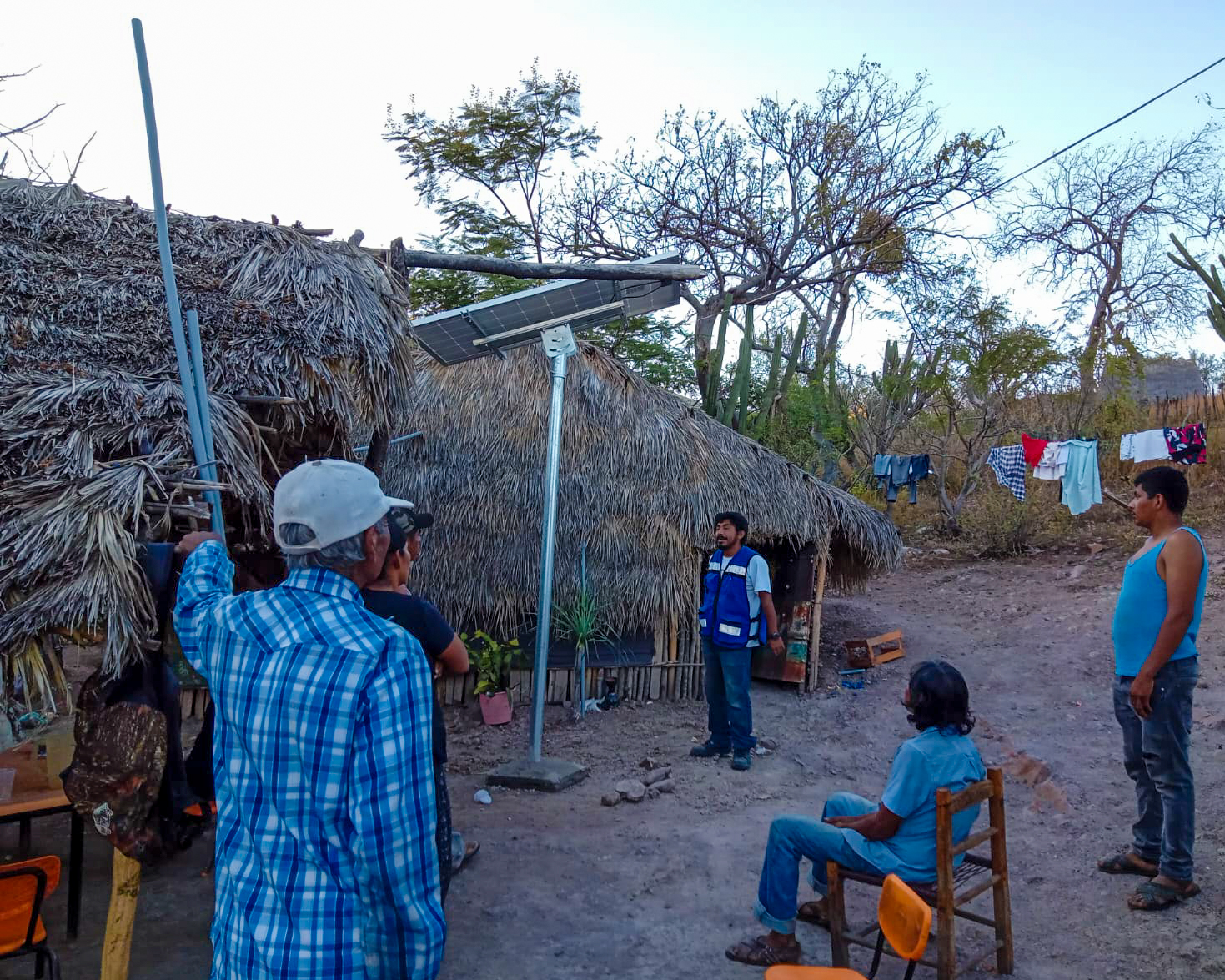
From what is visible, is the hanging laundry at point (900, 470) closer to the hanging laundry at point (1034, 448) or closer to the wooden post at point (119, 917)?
the hanging laundry at point (1034, 448)

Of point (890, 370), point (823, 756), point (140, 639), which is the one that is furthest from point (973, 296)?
point (140, 639)

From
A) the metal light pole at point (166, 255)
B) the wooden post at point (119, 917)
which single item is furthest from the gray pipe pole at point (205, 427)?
the wooden post at point (119, 917)

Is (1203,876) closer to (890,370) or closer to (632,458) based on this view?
(632,458)

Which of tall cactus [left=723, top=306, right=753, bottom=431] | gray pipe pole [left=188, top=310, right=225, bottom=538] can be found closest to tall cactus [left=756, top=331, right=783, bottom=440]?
tall cactus [left=723, top=306, right=753, bottom=431]

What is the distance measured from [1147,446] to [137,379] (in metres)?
10.7

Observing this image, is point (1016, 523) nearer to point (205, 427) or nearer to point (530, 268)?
point (530, 268)

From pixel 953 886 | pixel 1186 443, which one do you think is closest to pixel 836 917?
pixel 953 886

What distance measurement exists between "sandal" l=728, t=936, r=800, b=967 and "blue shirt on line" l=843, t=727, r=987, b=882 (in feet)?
2.07

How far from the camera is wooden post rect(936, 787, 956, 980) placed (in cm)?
309

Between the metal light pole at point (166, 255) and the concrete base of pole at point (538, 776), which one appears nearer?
the metal light pole at point (166, 255)

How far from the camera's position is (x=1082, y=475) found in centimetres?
1127

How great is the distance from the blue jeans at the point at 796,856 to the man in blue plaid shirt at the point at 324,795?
6.96 feet

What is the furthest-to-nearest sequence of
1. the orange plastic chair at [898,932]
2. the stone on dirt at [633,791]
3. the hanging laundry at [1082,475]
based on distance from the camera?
the hanging laundry at [1082,475] → the stone on dirt at [633,791] → the orange plastic chair at [898,932]

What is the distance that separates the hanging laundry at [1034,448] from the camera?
38.0ft
